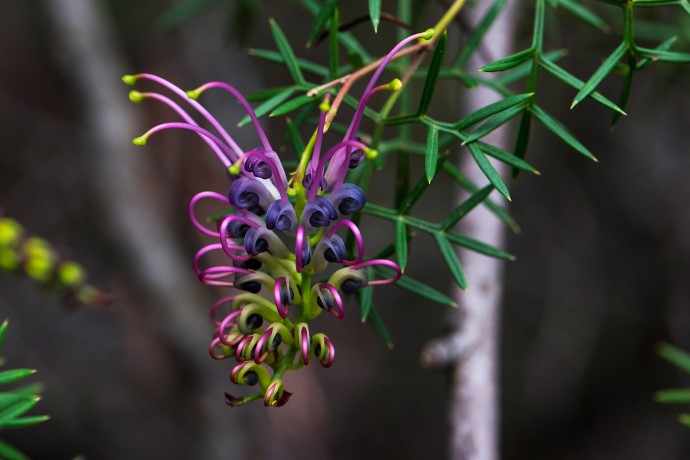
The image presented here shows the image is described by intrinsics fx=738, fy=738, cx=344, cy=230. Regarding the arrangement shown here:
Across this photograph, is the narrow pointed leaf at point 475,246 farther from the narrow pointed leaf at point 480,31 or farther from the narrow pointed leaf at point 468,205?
the narrow pointed leaf at point 480,31

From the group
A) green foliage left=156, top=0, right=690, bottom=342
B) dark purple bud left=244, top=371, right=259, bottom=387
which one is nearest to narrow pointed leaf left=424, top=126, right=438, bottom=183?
A: green foliage left=156, top=0, right=690, bottom=342

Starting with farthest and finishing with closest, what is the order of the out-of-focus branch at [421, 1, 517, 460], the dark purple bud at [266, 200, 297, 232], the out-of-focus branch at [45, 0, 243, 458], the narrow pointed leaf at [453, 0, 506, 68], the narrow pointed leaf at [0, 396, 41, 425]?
the out-of-focus branch at [45, 0, 243, 458] < the out-of-focus branch at [421, 1, 517, 460] < the narrow pointed leaf at [453, 0, 506, 68] < the narrow pointed leaf at [0, 396, 41, 425] < the dark purple bud at [266, 200, 297, 232]

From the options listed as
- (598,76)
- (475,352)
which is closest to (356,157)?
(598,76)

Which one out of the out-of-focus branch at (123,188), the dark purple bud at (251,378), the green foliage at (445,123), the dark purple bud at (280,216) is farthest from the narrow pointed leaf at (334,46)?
the out-of-focus branch at (123,188)

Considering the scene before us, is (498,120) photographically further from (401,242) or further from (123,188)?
(123,188)

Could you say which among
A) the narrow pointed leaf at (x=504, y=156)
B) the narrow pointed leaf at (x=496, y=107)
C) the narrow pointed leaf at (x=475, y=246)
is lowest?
the narrow pointed leaf at (x=475, y=246)

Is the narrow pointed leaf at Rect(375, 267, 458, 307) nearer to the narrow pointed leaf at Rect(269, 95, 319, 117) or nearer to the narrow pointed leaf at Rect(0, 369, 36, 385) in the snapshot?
the narrow pointed leaf at Rect(269, 95, 319, 117)

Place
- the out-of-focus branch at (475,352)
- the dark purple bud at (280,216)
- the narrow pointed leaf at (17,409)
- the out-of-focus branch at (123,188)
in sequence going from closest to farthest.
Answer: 1. the dark purple bud at (280,216)
2. the narrow pointed leaf at (17,409)
3. the out-of-focus branch at (475,352)
4. the out-of-focus branch at (123,188)
